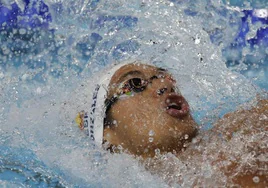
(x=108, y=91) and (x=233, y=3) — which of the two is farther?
(x=233, y=3)

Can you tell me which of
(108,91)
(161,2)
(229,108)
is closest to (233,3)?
(161,2)

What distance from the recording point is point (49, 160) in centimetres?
189

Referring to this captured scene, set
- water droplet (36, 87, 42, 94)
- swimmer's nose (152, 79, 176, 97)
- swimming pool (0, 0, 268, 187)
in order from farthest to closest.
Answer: water droplet (36, 87, 42, 94) < swimming pool (0, 0, 268, 187) < swimmer's nose (152, 79, 176, 97)

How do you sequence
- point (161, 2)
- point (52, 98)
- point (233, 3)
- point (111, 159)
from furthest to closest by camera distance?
point (233, 3), point (161, 2), point (52, 98), point (111, 159)

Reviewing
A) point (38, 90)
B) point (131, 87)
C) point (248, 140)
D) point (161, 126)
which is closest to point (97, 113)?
point (131, 87)

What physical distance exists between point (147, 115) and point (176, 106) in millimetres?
110

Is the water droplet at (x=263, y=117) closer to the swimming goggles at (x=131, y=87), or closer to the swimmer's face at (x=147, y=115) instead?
the swimmer's face at (x=147, y=115)

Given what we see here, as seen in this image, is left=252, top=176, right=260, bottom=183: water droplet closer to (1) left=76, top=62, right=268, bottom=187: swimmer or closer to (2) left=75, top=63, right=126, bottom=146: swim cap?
(1) left=76, top=62, right=268, bottom=187: swimmer

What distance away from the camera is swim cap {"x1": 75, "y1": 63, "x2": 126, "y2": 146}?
1.70m

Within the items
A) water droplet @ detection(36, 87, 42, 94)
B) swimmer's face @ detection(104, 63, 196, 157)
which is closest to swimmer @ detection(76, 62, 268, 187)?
swimmer's face @ detection(104, 63, 196, 157)

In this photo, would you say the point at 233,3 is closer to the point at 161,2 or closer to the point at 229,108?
the point at 161,2

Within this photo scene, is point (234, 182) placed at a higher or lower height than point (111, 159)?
lower

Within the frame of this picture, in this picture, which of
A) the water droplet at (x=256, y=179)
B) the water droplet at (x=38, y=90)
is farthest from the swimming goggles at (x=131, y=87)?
the water droplet at (x=38, y=90)

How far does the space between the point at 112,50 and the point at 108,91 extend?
2.33 ft
